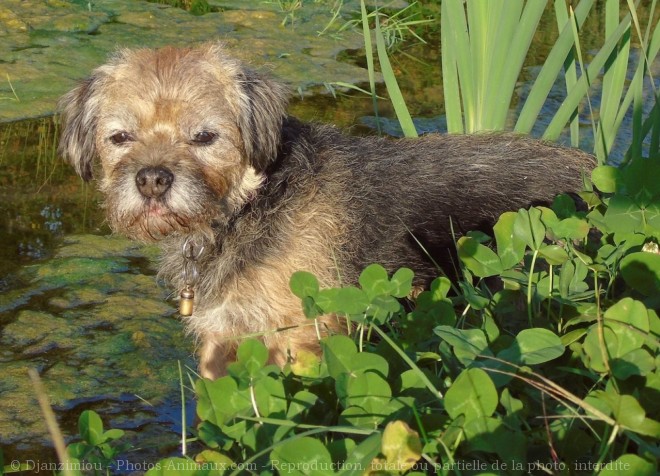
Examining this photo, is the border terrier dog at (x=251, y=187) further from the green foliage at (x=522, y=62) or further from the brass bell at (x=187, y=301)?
the green foliage at (x=522, y=62)

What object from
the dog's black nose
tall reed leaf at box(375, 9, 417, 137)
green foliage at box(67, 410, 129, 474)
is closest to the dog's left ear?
the dog's black nose

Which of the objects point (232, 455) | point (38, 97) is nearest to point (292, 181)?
point (232, 455)

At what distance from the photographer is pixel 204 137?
3662 mm

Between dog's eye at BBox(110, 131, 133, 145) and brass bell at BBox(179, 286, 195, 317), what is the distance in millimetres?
613

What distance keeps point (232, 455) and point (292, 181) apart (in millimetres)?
1619

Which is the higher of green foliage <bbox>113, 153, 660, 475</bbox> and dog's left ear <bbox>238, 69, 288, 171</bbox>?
dog's left ear <bbox>238, 69, 288, 171</bbox>

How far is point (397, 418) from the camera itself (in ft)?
7.05

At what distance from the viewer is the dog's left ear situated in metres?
3.68

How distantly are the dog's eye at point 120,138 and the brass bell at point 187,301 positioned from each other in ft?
2.01

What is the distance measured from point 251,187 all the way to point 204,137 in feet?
0.84

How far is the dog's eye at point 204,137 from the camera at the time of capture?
3.64m

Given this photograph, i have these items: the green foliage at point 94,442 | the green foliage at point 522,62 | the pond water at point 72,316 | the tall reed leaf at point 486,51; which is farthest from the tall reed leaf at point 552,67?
the green foliage at point 94,442

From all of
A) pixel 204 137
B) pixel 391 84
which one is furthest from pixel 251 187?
pixel 391 84

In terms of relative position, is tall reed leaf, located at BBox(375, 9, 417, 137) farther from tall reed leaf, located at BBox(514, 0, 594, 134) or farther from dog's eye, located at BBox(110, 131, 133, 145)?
dog's eye, located at BBox(110, 131, 133, 145)
